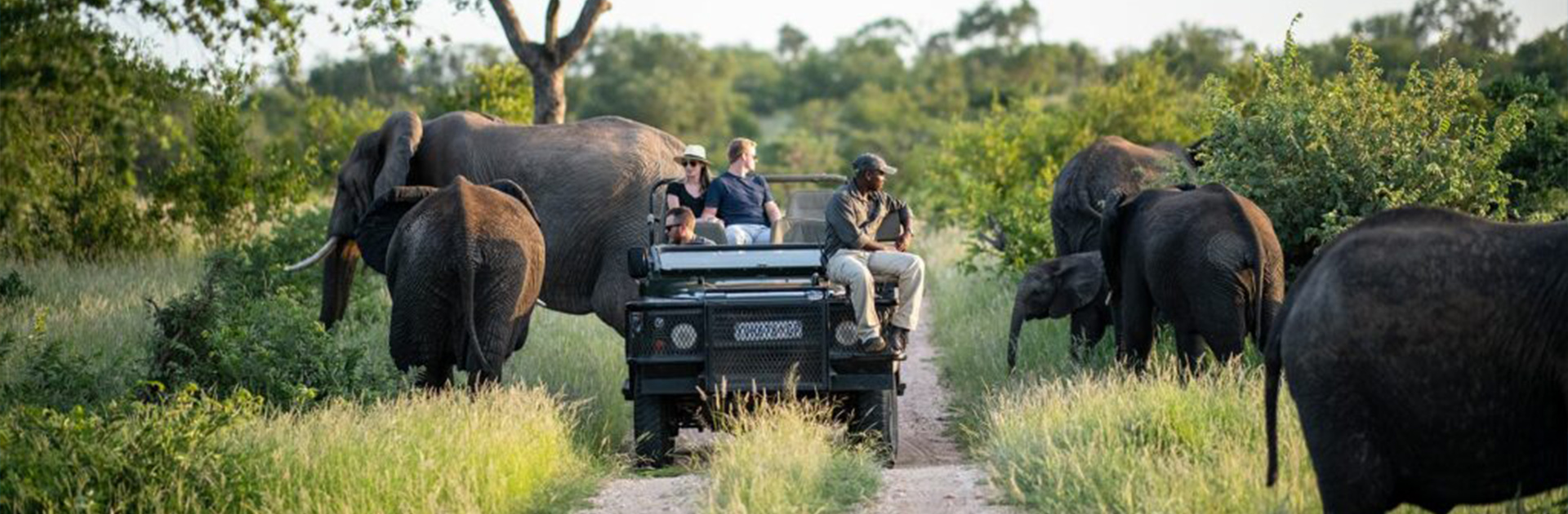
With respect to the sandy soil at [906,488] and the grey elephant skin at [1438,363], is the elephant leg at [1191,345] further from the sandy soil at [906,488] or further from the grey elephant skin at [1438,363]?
the grey elephant skin at [1438,363]

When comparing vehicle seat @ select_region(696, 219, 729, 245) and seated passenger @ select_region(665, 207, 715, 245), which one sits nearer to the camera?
seated passenger @ select_region(665, 207, 715, 245)

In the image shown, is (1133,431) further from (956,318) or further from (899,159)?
(899,159)

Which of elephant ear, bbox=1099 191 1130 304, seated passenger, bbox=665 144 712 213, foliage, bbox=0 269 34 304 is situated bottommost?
foliage, bbox=0 269 34 304

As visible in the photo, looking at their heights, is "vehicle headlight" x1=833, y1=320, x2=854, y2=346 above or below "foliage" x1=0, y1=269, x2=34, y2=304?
above

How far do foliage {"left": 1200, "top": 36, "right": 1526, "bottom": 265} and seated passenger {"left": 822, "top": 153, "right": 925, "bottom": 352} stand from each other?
3.26 metres

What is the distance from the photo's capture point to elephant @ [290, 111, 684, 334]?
15.7 meters

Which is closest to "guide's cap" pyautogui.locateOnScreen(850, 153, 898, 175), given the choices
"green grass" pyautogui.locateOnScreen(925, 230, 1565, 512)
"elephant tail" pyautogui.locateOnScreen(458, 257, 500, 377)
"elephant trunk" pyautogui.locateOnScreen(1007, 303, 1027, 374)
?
"green grass" pyautogui.locateOnScreen(925, 230, 1565, 512)

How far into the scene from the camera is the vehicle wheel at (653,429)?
39.1 ft

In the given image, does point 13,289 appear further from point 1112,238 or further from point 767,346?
point 1112,238

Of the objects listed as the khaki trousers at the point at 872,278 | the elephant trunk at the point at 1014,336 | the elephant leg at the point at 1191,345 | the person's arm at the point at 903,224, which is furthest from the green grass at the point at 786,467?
the elephant trunk at the point at 1014,336

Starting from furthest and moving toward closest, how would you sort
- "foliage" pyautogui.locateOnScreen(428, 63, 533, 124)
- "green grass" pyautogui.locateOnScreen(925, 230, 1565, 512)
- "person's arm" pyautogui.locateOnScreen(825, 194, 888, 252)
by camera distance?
"foliage" pyautogui.locateOnScreen(428, 63, 533, 124), "person's arm" pyautogui.locateOnScreen(825, 194, 888, 252), "green grass" pyautogui.locateOnScreen(925, 230, 1565, 512)

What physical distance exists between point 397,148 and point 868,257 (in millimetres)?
5609

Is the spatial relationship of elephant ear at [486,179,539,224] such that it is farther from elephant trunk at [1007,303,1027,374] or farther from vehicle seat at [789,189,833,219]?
elephant trunk at [1007,303,1027,374]

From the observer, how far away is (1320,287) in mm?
7520
